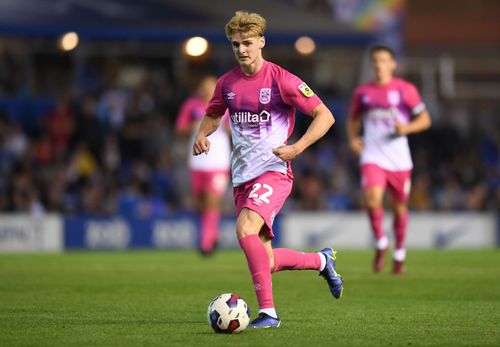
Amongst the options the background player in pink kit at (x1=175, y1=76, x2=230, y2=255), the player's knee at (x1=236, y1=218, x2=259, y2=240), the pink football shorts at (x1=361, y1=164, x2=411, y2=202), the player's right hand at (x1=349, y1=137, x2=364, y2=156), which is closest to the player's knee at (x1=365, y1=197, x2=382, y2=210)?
the pink football shorts at (x1=361, y1=164, x2=411, y2=202)

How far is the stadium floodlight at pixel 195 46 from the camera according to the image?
25.2m

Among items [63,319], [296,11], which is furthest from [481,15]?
[63,319]

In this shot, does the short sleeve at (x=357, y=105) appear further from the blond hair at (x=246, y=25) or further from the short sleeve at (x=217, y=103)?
the blond hair at (x=246, y=25)

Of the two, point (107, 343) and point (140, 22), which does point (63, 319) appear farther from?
point (140, 22)

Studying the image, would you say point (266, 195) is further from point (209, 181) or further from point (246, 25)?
point (209, 181)

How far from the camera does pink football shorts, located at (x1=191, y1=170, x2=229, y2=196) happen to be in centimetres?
1830

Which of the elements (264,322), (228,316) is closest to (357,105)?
(264,322)

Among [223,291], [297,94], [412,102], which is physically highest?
[412,102]

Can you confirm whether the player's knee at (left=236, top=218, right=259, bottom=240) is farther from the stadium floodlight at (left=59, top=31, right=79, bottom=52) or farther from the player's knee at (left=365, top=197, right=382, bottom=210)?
the stadium floodlight at (left=59, top=31, right=79, bottom=52)

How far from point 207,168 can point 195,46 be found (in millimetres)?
8175

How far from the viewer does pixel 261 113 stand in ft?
29.3

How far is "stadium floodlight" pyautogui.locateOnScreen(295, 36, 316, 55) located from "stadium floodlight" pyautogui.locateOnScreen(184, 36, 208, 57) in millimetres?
2068

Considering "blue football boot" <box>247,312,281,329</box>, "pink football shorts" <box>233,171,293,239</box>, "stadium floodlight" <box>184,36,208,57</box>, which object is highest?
"stadium floodlight" <box>184,36,208,57</box>

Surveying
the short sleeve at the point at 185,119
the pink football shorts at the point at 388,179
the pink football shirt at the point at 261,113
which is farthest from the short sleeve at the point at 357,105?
the pink football shirt at the point at 261,113
